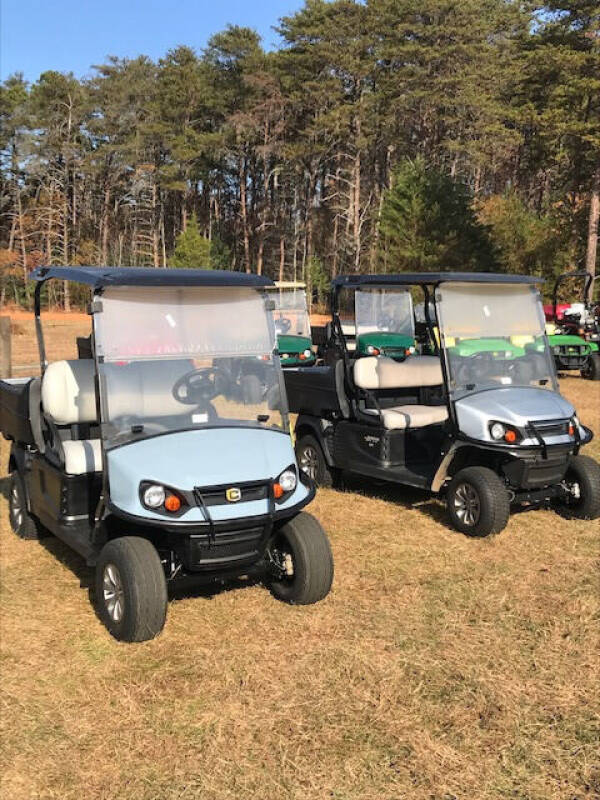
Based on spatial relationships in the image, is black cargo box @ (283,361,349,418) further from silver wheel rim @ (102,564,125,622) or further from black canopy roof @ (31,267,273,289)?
silver wheel rim @ (102,564,125,622)

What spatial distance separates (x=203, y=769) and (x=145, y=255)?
48451 millimetres

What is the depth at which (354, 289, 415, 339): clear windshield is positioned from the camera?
7.74m

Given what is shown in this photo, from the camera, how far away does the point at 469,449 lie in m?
5.62

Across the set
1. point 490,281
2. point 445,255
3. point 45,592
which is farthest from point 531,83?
point 45,592

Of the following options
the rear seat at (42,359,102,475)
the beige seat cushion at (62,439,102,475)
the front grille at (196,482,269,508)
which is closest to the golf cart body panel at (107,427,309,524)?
the front grille at (196,482,269,508)

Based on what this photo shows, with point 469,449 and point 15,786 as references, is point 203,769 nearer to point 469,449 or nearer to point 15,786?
point 15,786

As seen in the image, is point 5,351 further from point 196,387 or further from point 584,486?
point 584,486

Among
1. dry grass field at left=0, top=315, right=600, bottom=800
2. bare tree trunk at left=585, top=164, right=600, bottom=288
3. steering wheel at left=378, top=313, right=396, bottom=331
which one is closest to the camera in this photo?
dry grass field at left=0, top=315, right=600, bottom=800

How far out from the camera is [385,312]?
26.5ft

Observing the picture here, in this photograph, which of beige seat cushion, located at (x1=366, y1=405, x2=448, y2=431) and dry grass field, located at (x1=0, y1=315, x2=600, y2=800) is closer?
dry grass field, located at (x1=0, y1=315, x2=600, y2=800)

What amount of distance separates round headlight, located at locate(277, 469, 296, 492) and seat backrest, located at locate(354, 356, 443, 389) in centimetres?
266

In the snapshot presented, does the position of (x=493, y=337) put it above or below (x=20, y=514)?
above

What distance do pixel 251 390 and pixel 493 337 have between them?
2461mm

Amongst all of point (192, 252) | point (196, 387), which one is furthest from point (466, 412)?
point (192, 252)
